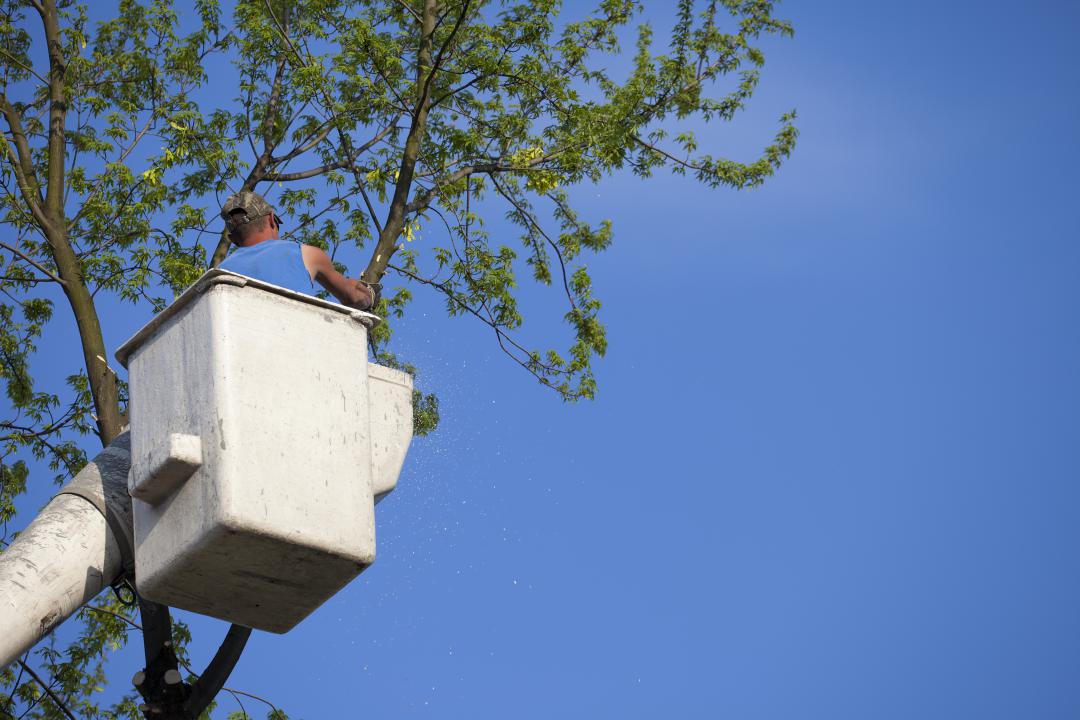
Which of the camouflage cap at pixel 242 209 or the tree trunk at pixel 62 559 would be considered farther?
the camouflage cap at pixel 242 209

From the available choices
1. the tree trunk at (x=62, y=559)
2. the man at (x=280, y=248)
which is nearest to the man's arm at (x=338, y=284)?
the man at (x=280, y=248)


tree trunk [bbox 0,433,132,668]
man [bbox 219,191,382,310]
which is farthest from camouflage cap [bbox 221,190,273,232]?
tree trunk [bbox 0,433,132,668]

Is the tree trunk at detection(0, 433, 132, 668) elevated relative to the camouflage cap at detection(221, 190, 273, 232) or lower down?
lower down

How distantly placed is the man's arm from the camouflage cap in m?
0.27

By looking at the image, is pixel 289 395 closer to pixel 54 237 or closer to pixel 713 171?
pixel 54 237

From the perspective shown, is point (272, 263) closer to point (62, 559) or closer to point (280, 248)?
point (280, 248)

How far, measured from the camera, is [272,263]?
633 centimetres

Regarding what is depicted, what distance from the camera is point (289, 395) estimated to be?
5.61 m

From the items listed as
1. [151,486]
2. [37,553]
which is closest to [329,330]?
[151,486]

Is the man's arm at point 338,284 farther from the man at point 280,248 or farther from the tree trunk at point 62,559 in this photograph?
the tree trunk at point 62,559

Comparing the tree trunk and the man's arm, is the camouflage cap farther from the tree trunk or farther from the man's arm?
the tree trunk

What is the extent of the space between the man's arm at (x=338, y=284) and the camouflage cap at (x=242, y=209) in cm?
27

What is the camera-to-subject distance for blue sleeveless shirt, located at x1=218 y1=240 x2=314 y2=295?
6238 millimetres

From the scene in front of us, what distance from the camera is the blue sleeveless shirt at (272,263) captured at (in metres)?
6.24
